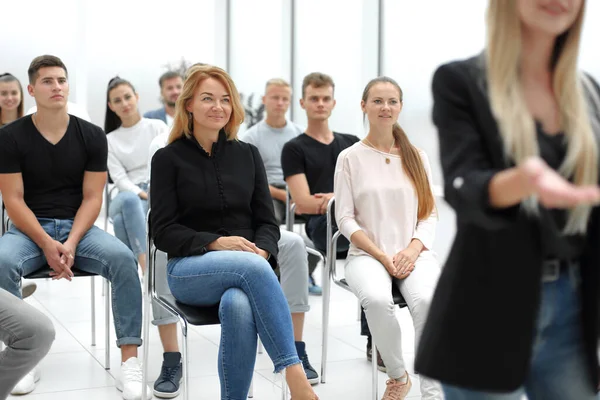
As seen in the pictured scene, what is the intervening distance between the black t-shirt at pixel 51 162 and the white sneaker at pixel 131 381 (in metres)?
0.69

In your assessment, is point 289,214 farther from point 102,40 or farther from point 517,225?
point 102,40

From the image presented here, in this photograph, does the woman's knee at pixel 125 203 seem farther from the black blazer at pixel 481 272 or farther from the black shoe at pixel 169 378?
the black blazer at pixel 481 272

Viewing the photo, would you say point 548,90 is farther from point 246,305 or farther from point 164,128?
point 164,128

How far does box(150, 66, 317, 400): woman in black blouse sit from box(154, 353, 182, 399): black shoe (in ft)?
1.81

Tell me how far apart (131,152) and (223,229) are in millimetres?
2121

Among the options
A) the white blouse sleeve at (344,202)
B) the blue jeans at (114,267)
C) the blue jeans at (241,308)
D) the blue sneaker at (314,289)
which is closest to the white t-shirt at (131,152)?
the blue sneaker at (314,289)

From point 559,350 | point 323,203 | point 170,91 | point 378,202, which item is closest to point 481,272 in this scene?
point 559,350

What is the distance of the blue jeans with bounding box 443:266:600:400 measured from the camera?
125 cm

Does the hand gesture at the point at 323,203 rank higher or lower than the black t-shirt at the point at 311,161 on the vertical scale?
lower

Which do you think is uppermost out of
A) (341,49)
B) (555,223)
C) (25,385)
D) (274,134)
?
(341,49)

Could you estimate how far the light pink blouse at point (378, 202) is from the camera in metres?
2.98

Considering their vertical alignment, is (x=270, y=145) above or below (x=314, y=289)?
above

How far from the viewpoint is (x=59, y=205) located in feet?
10.8

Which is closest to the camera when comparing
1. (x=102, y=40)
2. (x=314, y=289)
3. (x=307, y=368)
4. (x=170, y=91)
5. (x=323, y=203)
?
(x=307, y=368)
